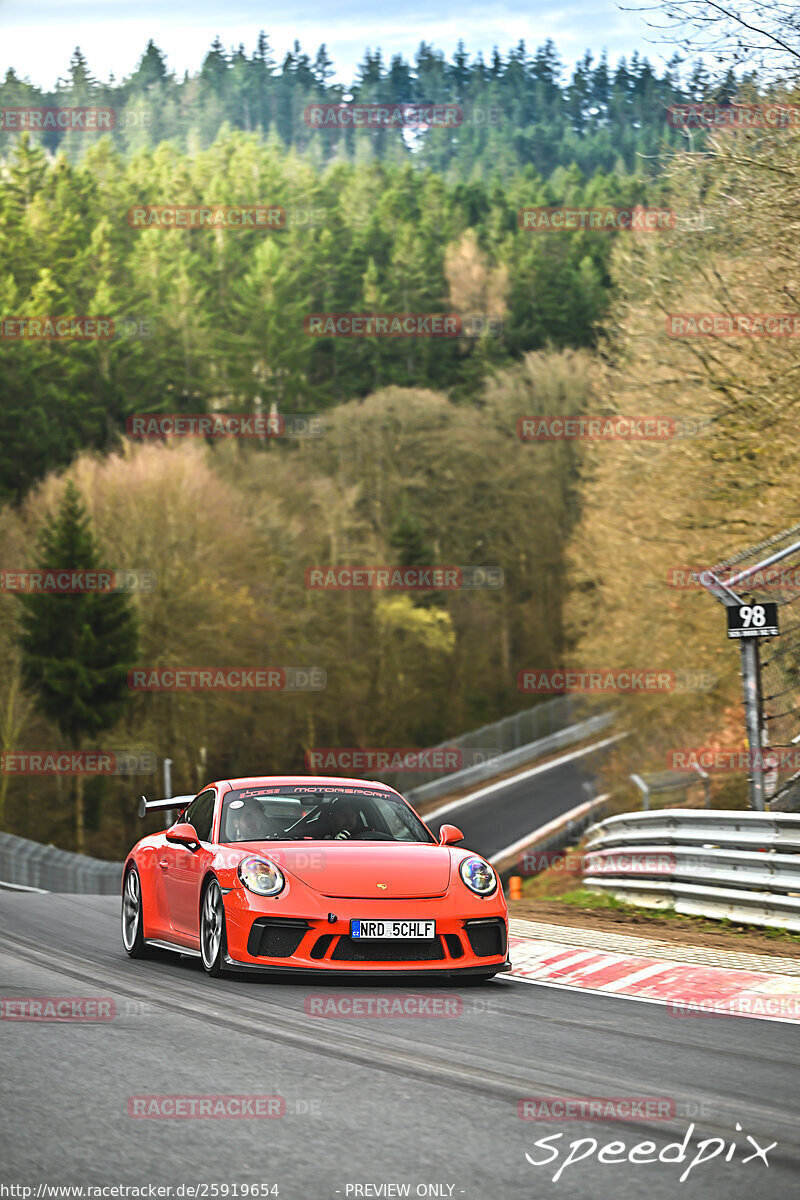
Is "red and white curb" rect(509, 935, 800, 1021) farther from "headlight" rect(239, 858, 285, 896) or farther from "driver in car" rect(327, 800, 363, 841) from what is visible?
"headlight" rect(239, 858, 285, 896)

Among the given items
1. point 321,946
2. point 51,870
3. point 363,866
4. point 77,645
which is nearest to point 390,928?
point 321,946

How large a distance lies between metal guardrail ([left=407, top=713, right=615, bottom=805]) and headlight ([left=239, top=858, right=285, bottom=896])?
35437 millimetres

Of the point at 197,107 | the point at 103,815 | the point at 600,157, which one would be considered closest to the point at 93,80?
the point at 197,107

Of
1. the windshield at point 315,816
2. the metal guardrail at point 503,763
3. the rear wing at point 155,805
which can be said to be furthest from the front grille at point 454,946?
the metal guardrail at point 503,763

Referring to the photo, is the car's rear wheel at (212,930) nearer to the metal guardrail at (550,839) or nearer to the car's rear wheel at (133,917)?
the car's rear wheel at (133,917)

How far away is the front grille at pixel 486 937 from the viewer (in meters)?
9.30

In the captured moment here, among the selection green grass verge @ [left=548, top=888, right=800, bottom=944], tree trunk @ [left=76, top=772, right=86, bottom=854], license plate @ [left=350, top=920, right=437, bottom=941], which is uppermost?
license plate @ [left=350, top=920, right=437, bottom=941]

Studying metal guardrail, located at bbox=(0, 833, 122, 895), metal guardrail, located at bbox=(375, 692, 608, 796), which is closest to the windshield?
metal guardrail, located at bbox=(0, 833, 122, 895)

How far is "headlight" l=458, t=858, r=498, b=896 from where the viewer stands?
31.1 feet

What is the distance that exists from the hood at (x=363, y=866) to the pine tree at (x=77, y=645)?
45431mm

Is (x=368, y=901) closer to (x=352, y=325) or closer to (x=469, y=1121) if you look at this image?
(x=469, y=1121)

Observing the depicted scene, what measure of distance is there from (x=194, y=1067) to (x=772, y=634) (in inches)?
315

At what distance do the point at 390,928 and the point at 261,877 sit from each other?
88 cm

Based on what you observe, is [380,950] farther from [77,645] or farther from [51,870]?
[77,645]
